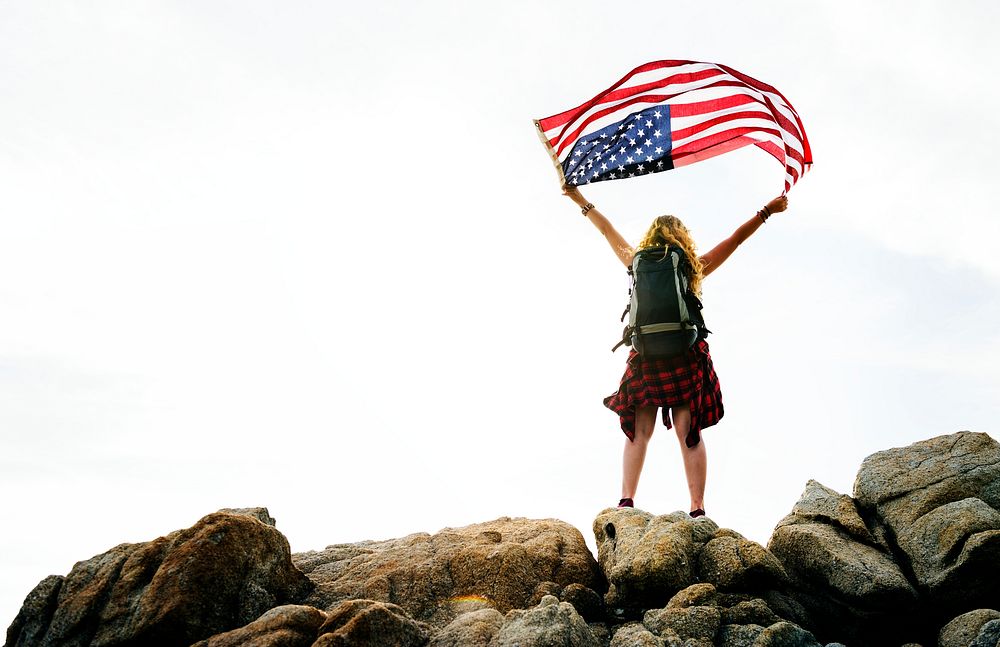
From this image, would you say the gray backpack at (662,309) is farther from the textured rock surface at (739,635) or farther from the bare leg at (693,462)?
the textured rock surface at (739,635)

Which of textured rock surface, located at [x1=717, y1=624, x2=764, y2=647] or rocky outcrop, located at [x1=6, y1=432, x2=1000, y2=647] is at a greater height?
rocky outcrop, located at [x1=6, y1=432, x2=1000, y2=647]

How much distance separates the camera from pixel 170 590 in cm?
754

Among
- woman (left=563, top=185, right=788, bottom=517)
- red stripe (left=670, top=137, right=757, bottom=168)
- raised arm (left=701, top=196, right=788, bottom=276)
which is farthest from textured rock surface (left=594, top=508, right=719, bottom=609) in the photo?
red stripe (left=670, top=137, right=757, bottom=168)

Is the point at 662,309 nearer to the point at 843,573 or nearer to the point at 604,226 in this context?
the point at 604,226

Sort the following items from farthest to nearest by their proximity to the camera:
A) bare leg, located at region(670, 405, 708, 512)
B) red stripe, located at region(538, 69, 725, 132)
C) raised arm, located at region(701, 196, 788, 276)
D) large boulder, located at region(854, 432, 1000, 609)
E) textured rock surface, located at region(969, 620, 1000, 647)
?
red stripe, located at region(538, 69, 725, 132), raised arm, located at region(701, 196, 788, 276), bare leg, located at region(670, 405, 708, 512), large boulder, located at region(854, 432, 1000, 609), textured rock surface, located at region(969, 620, 1000, 647)

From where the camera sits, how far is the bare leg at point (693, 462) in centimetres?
986

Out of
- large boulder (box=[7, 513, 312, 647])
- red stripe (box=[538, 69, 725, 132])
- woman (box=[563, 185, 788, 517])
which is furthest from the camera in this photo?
red stripe (box=[538, 69, 725, 132])

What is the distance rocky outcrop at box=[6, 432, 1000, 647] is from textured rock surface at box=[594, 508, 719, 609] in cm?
2

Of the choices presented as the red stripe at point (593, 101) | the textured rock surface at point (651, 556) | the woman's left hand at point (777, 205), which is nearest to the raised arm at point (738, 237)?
the woman's left hand at point (777, 205)

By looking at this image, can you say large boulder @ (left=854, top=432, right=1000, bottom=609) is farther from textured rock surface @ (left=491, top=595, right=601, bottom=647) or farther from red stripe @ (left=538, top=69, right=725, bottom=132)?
red stripe @ (left=538, top=69, right=725, bottom=132)

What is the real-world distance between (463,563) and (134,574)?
11.1 ft

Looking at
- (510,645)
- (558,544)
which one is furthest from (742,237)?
(510,645)

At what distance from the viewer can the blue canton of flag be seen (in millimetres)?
12656

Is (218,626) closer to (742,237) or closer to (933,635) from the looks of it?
(933,635)
